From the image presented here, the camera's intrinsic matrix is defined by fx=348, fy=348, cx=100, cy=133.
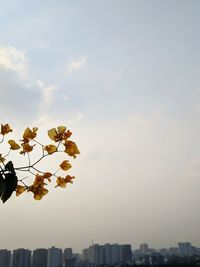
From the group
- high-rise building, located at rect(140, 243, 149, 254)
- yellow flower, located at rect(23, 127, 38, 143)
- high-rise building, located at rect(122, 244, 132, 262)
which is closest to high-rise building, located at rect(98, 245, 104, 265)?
high-rise building, located at rect(122, 244, 132, 262)

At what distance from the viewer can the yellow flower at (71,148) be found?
3.80 feet

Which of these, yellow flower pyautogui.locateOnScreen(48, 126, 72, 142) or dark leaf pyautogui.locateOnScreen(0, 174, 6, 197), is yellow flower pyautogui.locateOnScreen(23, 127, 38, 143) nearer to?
yellow flower pyautogui.locateOnScreen(48, 126, 72, 142)

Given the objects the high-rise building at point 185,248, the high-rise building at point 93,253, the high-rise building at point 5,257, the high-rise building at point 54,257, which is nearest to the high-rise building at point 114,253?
the high-rise building at point 93,253

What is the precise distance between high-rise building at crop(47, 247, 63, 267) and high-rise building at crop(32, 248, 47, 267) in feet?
4.59

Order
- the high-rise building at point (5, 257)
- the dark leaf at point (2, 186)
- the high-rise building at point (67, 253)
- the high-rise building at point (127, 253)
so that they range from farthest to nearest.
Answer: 1. the high-rise building at point (67, 253)
2. the high-rise building at point (127, 253)
3. the high-rise building at point (5, 257)
4. the dark leaf at point (2, 186)

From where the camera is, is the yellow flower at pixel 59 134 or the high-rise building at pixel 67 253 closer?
the yellow flower at pixel 59 134

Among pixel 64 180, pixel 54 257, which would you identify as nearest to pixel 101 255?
pixel 54 257

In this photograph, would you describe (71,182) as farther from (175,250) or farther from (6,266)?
(175,250)

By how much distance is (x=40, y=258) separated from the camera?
3282 inches

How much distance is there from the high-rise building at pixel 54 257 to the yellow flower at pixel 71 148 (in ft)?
291

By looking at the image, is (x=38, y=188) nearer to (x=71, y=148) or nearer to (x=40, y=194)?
(x=40, y=194)

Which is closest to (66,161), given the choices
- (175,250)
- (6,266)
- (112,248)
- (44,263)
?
(6,266)

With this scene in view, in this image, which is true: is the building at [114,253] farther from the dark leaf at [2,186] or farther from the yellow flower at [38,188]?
the dark leaf at [2,186]

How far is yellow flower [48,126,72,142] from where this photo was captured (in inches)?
47.0
